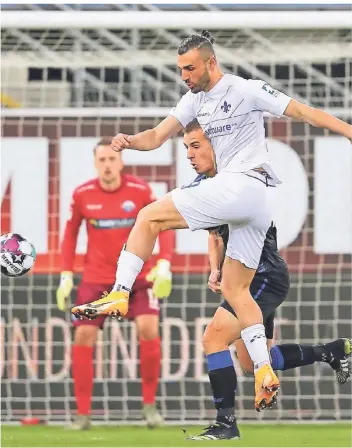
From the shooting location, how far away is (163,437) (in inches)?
362

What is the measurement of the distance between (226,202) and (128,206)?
117 inches

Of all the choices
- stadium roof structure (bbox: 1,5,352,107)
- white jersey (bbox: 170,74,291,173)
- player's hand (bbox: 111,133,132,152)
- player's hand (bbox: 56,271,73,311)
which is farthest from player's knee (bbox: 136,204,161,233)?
stadium roof structure (bbox: 1,5,352,107)

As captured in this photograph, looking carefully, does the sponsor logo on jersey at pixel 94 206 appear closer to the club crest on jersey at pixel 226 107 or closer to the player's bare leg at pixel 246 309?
the player's bare leg at pixel 246 309

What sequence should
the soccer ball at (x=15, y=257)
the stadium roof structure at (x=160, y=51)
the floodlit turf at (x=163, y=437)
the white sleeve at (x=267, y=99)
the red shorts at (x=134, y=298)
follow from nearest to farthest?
the white sleeve at (x=267, y=99)
the soccer ball at (x=15, y=257)
the floodlit turf at (x=163, y=437)
the red shorts at (x=134, y=298)
the stadium roof structure at (x=160, y=51)

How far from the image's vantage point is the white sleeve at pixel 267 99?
23.6ft

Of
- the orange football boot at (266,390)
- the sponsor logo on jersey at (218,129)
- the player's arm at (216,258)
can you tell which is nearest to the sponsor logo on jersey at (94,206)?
the player's arm at (216,258)

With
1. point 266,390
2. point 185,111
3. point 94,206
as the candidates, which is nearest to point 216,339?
point 266,390

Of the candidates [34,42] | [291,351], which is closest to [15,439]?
[291,351]

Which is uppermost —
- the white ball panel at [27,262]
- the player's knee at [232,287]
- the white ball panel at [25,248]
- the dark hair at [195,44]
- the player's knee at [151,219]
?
the dark hair at [195,44]

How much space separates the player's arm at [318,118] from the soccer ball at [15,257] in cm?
177

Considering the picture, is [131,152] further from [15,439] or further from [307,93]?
[15,439]

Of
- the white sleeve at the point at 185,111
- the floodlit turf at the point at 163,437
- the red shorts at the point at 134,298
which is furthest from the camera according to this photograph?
the red shorts at the point at 134,298

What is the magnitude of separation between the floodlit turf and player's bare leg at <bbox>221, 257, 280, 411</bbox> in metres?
1.09

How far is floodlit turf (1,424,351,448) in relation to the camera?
28.1 ft
